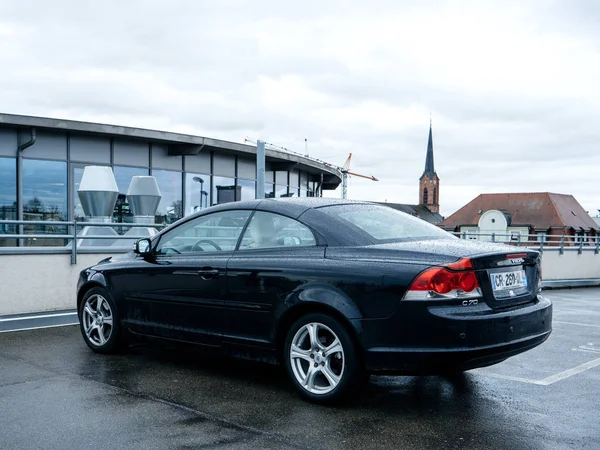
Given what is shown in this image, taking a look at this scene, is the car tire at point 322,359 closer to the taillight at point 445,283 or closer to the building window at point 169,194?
the taillight at point 445,283

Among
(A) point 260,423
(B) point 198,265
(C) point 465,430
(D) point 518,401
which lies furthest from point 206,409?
(D) point 518,401

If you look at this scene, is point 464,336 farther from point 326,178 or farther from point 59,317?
point 326,178

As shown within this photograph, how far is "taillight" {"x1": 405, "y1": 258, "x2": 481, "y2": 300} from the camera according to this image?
14.0 ft

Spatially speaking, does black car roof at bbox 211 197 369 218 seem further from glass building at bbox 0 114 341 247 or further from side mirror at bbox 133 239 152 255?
glass building at bbox 0 114 341 247

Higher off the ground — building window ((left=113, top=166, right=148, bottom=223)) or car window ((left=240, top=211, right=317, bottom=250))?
building window ((left=113, top=166, right=148, bottom=223))

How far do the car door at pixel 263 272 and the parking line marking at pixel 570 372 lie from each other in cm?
230

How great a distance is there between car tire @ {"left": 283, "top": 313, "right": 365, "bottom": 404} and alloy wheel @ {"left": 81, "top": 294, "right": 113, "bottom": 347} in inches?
→ 89.5

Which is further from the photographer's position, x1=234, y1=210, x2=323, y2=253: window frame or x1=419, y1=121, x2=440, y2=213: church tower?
x1=419, y1=121, x2=440, y2=213: church tower

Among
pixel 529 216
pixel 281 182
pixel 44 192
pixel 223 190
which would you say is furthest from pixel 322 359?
pixel 529 216

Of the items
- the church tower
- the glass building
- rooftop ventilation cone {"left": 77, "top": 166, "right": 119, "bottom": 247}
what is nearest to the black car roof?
rooftop ventilation cone {"left": 77, "top": 166, "right": 119, "bottom": 247}

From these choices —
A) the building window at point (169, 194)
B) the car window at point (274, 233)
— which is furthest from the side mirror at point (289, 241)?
the building window at point (169, 194)

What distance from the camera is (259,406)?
15.4 ft

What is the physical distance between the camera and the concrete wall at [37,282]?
8.56m

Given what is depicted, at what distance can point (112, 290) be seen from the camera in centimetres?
625
